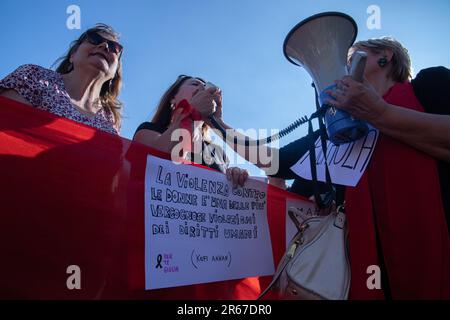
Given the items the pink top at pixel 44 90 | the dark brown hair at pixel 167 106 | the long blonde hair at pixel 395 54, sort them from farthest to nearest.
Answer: the dark brown hair at pixel 167 106
the long blonde hair at pixel 395 54
the pink top at pixel 44 90

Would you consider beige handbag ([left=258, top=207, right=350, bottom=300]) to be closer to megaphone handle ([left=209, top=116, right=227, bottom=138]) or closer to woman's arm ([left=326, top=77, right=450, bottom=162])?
woman's arm ([left=326, top=77, right=450, bottom=162])

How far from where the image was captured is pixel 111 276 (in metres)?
1.49

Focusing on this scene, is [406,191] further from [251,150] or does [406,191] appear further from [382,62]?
[251,150]

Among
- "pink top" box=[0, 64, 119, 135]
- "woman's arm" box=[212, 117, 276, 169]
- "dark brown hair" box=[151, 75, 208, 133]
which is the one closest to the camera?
"pink top" box=[0, 64, 119, 135]

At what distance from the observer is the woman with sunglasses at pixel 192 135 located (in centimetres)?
196

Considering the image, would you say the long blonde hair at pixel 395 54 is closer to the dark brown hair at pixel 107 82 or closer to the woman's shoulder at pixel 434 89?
the woman's shoulder at pixel 434 89

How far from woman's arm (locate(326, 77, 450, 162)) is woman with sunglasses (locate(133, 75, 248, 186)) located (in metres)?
0.79

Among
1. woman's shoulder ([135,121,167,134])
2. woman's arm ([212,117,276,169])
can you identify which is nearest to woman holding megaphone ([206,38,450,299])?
woman's arm ([212,117,276,169])

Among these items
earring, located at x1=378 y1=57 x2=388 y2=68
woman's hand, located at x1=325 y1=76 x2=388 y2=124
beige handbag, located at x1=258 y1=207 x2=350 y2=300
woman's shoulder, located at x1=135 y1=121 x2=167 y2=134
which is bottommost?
beige handbag, located at x1=258 y1=207 x2=350 y2=300

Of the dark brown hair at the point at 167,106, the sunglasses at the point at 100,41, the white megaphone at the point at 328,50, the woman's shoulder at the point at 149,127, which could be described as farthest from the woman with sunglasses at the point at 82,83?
the white megaphone at the point at 328,50

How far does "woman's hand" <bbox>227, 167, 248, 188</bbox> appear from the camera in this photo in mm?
1992

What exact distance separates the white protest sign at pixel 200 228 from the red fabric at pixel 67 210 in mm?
63

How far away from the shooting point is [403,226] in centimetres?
134
